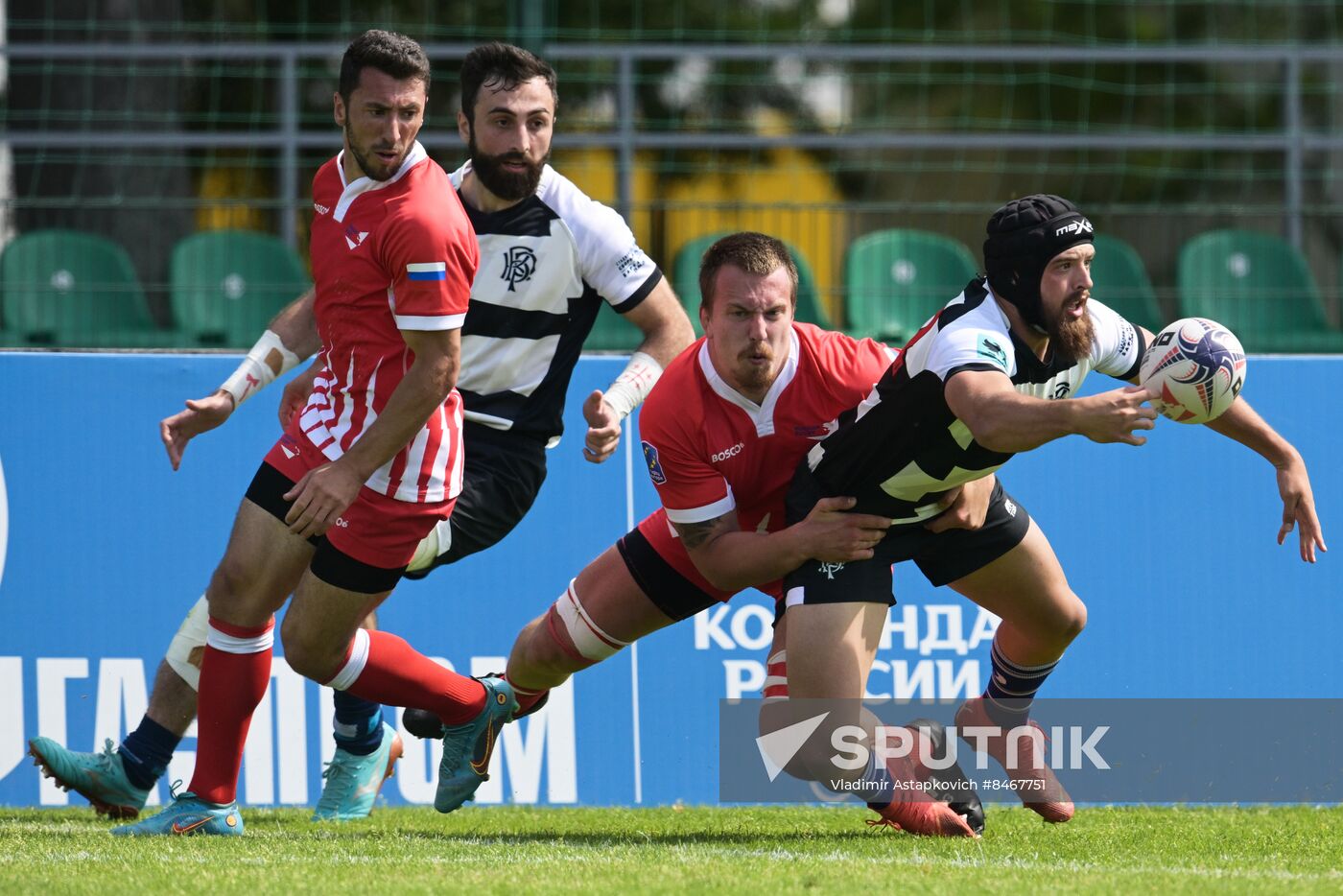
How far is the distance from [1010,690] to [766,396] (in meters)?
1.30

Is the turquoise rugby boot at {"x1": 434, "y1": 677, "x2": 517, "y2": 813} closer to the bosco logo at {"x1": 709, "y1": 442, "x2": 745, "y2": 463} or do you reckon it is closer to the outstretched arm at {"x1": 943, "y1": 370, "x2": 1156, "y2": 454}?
the bosco logo at {"x1": 709, "y1": 442, "x2": 745, "y2": 463}

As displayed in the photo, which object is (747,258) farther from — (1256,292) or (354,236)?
(1256,292)

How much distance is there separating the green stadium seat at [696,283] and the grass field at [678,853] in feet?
10.9

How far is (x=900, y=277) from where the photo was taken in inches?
367

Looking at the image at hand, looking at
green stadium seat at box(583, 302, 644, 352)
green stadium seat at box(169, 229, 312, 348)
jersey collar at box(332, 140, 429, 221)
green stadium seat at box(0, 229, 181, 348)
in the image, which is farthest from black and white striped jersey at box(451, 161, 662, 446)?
green stadium seat at box(0, 229, 181, 348)

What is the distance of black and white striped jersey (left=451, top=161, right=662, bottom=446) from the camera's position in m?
5.71

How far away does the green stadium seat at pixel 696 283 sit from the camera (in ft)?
28.5

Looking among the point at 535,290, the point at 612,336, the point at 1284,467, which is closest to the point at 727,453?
the point at 535,290

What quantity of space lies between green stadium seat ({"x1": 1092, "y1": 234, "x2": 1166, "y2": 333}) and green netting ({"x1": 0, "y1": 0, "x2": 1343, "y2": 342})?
0.40ft

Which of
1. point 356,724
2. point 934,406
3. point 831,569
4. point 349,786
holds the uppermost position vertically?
point 934,406

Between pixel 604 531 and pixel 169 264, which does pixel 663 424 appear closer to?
pixel 604 531

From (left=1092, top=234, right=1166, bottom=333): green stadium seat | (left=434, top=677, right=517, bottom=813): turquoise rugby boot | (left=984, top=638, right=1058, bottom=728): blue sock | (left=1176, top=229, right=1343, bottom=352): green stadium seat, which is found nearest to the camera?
(left=434, top=677, right=517, bottom=813): turquoise rugby boot

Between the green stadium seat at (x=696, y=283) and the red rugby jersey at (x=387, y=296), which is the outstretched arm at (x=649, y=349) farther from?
the green stadium seat at (x=696, y=283)

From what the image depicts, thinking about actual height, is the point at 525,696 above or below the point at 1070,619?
below
